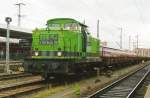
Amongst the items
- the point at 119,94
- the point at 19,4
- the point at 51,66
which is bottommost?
the point at 119,94

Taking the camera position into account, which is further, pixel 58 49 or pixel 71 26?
pixel 71 26

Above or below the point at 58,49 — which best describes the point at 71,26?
above

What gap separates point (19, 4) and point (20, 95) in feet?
192

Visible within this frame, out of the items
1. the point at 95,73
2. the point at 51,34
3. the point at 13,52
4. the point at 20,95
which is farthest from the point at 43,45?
the point at 13,52

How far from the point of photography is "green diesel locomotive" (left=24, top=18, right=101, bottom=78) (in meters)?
16.1

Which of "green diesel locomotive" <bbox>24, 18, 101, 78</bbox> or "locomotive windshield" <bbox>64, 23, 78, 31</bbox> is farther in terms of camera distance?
"locomotive windshield" <bbox>64, 23, 78, 31</bbox>

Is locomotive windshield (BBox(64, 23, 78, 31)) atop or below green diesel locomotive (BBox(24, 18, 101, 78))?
atop

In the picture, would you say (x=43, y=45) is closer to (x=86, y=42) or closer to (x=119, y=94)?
(x=86, y=42)

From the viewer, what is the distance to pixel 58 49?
16703 millimetres

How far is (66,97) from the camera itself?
12773 mm

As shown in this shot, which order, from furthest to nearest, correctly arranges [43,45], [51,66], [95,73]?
[95,73]
[43,45]
[51,66]

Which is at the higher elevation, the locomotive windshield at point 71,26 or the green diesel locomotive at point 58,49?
the locomotive windshield at point 71,26

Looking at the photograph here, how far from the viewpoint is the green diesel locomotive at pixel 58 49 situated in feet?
52.9

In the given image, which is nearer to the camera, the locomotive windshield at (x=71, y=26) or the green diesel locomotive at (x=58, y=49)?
the green diesel locomotive at (x=58, y=49)
